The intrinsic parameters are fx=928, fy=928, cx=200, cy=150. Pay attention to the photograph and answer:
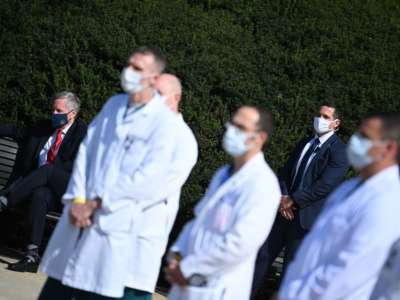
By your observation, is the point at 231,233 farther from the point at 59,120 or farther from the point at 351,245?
the point at 59,120

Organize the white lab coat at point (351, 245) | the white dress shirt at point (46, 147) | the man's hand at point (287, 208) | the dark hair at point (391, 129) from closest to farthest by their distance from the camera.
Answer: the white lab coat at point (351, 245), the dark hair at point (391, 129), the man's hand at point (287, 208), the white dress shirt at point (46, 147)

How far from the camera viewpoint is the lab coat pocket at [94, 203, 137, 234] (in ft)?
17.1

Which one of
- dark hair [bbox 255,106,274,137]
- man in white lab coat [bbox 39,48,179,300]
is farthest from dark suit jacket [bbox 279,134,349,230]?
dark hair [bbox 255,106,274,137]

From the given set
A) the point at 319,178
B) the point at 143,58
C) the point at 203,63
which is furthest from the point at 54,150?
the point at 143,58

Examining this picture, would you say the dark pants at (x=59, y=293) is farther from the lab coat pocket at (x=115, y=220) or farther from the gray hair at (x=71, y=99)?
the gray hair at (x=71, y=99)

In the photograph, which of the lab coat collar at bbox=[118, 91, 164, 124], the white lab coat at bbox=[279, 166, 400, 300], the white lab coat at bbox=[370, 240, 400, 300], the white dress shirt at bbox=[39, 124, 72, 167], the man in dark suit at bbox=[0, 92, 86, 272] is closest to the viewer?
the white lab coat at bbox=[279, 166, 400, 300]

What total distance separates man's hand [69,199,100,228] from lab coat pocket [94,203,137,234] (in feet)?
0.14

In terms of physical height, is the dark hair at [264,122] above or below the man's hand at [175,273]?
above

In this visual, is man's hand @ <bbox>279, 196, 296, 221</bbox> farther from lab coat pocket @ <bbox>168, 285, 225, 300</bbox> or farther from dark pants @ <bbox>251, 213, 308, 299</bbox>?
lab coat pocket @ <bbox>168, 285, 225, 300</bbox>

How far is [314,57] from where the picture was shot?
9.23 m

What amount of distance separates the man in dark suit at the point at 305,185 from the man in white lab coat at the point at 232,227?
321cm

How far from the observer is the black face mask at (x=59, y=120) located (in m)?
8.33

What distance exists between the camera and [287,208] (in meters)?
7.84

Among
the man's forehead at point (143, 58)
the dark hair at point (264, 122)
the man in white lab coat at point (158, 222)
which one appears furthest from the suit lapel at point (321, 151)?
the dark hair at point (264, 122)
